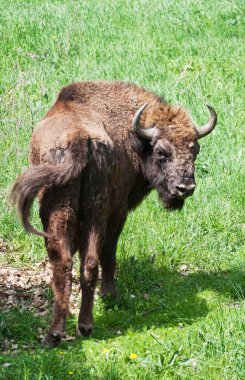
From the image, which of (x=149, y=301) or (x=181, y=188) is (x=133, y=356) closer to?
(x=149, y=301)

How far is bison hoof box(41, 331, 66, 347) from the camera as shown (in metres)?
6.43

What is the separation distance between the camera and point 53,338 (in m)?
6.45

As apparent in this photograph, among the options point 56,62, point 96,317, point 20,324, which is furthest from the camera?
point 56,62

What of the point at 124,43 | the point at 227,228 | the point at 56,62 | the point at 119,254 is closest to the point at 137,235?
the point at 119,254

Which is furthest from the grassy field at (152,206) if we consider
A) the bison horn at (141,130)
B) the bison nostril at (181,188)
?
the bison horn at (141,130)

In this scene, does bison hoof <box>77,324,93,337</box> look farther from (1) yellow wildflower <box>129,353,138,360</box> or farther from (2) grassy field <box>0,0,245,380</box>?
(1) yellow wildflower <box>129,353,138,360</box>

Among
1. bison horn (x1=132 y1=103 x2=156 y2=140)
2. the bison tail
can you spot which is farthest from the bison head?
the bison tail

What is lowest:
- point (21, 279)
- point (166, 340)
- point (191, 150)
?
point (21, 279)

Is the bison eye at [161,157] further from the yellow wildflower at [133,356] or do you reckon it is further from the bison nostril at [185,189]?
the yellow wildflower at [133,356]

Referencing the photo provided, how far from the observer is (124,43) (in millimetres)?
13734

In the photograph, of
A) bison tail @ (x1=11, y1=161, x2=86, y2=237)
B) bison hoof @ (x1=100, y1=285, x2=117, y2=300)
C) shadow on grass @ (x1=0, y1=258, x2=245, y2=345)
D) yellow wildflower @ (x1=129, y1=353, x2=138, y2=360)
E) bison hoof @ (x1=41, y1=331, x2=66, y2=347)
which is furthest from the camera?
bison hoof @ (x1=100, y1=285, x2=117, y2=300)

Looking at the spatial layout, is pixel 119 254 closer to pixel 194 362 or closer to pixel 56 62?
pixel 194 362

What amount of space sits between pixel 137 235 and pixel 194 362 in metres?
2.93

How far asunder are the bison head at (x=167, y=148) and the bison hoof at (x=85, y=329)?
5.55ft
